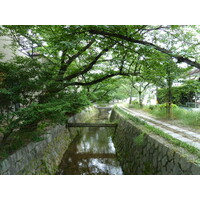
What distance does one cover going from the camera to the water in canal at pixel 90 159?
471cm

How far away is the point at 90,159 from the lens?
18.3ft

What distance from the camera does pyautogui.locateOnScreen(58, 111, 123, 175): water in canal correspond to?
471cm

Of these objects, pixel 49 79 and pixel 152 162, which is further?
pixel 49 79

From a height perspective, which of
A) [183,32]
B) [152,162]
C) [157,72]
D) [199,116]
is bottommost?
[152,162]

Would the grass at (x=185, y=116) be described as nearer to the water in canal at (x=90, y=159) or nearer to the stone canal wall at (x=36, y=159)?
the water in canal at (x=90, y=159)

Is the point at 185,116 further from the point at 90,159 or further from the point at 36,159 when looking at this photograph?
the point at 36,159

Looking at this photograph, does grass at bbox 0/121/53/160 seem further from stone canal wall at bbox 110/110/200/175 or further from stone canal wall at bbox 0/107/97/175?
stone canal wall at bbox 110/110/200/175

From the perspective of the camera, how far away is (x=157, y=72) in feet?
16.6

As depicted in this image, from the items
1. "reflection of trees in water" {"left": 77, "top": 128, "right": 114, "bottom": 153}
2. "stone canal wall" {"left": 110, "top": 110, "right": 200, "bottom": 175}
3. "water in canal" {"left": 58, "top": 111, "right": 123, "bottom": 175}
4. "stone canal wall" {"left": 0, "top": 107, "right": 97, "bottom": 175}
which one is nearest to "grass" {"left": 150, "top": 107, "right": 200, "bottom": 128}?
"stone canal wall" {"left": 110, "top": 110, "right": 200, "bottom": 175}

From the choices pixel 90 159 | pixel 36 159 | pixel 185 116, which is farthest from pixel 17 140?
pixel 185 116

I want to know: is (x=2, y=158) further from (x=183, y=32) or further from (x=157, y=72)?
(x=183, y=32)

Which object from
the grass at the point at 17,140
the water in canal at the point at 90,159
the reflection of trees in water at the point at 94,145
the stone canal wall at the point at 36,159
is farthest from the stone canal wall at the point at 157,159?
the grass at the point at 17,140

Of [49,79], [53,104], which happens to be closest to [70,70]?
[49,79]
